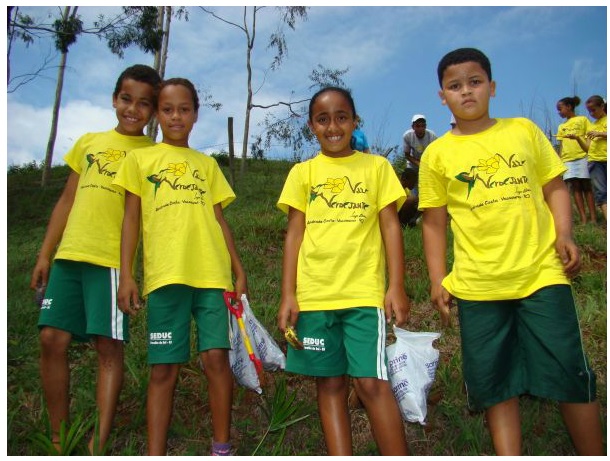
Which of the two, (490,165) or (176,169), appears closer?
(490,165)

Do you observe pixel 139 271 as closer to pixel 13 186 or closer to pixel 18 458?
pixel 18 458

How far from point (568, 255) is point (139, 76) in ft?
6.78

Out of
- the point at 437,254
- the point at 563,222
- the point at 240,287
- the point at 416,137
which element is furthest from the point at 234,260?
the point at 416,137

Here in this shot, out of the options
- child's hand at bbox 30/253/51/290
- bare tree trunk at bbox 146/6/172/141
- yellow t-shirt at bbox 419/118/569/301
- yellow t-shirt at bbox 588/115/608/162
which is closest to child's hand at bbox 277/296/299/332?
yellow t-shirt at bbox 419/118/569/301

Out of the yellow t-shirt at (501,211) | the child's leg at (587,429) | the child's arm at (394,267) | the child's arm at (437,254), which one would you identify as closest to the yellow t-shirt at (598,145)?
the yellow t-shirt at (501,211)

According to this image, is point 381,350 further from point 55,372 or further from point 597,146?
point 597,146

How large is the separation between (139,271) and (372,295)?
338 cm

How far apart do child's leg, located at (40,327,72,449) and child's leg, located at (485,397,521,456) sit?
1821 millimetres

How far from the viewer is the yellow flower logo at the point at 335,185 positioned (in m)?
2.25

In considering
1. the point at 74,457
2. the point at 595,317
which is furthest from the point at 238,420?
the point at 595,317

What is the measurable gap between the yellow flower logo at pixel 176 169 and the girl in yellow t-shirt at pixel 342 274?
1.61 ft

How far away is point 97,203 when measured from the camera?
95.4 inches

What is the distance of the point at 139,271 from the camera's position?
492cm

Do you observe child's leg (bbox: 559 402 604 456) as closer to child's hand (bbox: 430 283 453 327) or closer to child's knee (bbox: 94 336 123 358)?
child's hand (bbox: 430 283 453 327)
